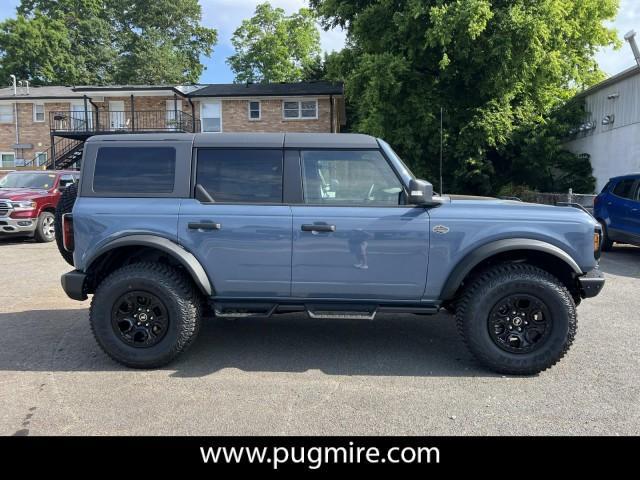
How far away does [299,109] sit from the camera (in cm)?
2588

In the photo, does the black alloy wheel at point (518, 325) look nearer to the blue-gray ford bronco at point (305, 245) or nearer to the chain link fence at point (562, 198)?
the blue-gray ford bronco at point (305, 245)

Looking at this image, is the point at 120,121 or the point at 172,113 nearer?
the point at 172,113

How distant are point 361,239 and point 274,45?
142 ft

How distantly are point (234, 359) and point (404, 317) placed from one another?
7.23ft

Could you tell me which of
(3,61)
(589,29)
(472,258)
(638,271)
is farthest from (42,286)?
(3,61)

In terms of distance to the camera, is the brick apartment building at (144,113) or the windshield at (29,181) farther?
the brick apartment building at (144,113)

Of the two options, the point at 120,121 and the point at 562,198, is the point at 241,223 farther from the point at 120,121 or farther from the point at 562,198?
the point at 120,121

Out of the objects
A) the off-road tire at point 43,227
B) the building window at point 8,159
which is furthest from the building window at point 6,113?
the off-road tire at point 43,227

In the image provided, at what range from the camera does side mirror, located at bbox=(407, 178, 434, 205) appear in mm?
3779

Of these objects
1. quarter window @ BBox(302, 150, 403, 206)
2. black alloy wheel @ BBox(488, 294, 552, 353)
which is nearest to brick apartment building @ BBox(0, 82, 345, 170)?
quarter window @ BBox(302, 150, 403, 206)

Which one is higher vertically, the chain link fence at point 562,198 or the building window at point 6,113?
the building window at point 6,113

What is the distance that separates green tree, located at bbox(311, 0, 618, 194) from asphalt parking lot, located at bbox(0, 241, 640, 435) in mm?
13202

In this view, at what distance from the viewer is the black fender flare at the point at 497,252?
376cm

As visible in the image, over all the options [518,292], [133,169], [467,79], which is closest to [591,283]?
[518,292]
